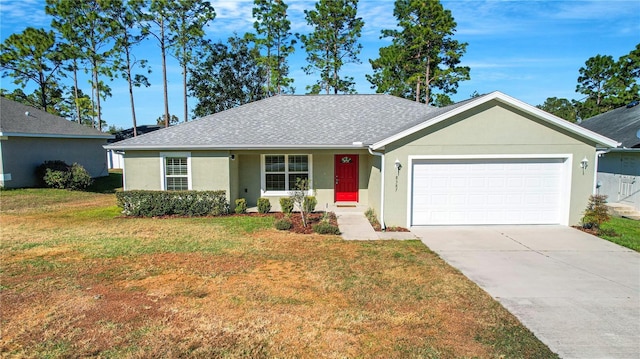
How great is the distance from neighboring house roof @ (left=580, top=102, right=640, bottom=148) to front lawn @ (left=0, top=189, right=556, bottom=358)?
12314 mm

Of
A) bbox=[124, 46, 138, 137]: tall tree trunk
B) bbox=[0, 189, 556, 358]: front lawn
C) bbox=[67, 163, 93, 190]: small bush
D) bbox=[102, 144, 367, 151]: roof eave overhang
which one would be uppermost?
bbox=[124, 46, 138, 137]: tall tree trunk

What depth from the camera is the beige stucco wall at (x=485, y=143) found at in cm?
1120

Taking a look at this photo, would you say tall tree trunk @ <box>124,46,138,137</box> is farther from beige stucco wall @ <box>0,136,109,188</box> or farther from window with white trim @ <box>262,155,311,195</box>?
window with white trim @ <box>262,155,311,195</box>

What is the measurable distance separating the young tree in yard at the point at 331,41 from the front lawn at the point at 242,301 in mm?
26573

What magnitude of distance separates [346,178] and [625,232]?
9289 millimetres

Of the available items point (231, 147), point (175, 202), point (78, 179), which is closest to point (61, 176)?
point (78, 179)

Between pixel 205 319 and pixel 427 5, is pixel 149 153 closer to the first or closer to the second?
pixel 205 319

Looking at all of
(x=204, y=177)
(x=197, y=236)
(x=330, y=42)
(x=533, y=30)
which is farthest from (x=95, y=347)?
(x=330, y=42)

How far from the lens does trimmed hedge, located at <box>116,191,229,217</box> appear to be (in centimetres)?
1369

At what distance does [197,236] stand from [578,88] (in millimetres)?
44245

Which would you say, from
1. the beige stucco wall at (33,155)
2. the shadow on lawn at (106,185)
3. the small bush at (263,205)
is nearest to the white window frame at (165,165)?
the small bush at (263,205)

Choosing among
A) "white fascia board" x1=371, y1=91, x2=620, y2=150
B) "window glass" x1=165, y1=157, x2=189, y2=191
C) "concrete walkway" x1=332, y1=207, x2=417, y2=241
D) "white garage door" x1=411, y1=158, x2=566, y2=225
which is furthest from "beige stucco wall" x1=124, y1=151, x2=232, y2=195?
"white garage door" x1=411, y1=158, x2=566, y2=225

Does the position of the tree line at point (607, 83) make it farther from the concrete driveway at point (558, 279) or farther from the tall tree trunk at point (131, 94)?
the tall tree trunk at point (131, 94)

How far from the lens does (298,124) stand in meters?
15.7
